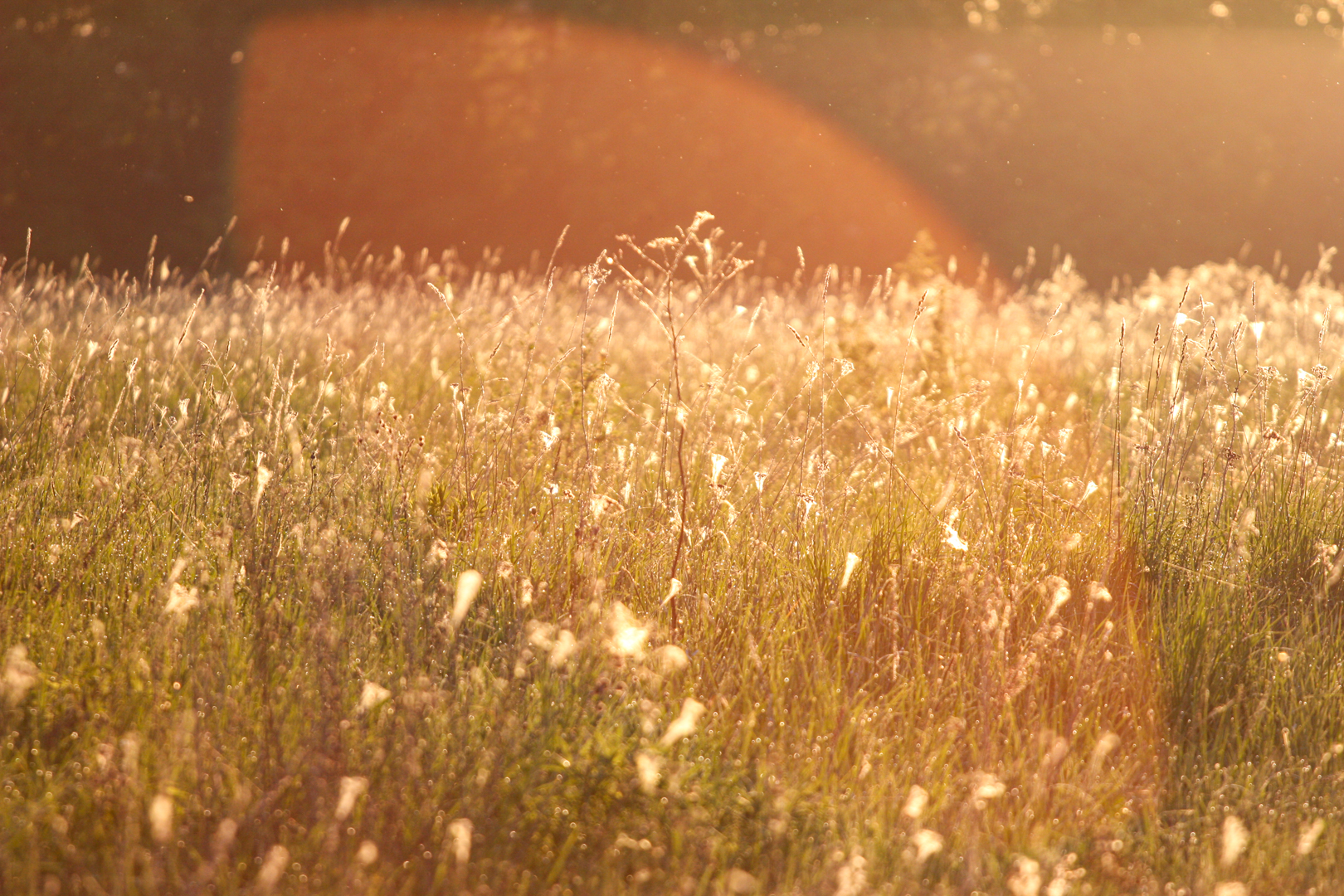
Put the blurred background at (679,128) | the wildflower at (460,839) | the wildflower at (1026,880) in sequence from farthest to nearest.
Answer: the blurred background at (679,128) < the wildflower at (1026,880) < the wildflower at (460,839)

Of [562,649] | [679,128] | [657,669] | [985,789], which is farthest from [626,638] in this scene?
[679,128]

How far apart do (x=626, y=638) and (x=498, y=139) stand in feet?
47.1

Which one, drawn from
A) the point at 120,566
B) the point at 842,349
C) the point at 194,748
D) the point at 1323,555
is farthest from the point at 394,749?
the point at 842,349

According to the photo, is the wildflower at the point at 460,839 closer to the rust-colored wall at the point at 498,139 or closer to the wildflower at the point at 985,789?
the wildflower at the point at 985,789

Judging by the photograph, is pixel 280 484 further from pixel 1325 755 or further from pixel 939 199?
pixel 939 199

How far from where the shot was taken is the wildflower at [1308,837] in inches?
59.2

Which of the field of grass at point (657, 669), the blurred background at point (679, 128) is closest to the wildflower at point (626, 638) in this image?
the field of grass at point (657, 669)

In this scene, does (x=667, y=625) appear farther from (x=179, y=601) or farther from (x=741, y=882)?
(x=179, y=601)

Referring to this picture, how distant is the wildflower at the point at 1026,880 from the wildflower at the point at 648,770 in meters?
0.51

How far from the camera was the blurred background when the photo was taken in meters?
13.1

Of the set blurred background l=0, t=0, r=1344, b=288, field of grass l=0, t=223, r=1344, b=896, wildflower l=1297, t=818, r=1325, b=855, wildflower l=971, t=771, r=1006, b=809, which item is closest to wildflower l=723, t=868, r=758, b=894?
field of grass l=0, t=223, r=1344, b=896

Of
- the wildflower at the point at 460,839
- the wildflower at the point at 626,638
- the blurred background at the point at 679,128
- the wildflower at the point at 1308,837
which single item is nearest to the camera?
the wildflower at the point at 460,839

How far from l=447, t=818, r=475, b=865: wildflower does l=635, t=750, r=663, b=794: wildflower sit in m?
0.26

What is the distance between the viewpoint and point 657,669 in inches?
77.3
